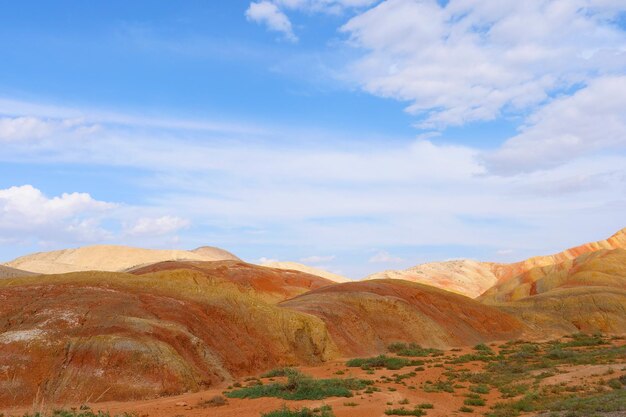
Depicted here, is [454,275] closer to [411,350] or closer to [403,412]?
[411,350]

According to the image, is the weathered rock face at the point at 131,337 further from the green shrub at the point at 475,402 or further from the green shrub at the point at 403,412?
the green shrub at the point at 475,402

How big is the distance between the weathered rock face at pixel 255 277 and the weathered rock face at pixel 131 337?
29344 mm

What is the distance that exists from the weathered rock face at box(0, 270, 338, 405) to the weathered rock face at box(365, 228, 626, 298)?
86.8m

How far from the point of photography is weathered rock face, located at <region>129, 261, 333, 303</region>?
67750 mm

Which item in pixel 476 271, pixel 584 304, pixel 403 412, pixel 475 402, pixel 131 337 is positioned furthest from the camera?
pixel 476 271

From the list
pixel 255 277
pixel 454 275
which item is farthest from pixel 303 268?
pixel 255 277

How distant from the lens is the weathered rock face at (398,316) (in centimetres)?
4306

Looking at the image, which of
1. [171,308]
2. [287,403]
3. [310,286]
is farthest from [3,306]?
[310,286]

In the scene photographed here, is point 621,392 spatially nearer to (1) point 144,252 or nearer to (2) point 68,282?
(2) point 68,282

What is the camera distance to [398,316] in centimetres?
4797

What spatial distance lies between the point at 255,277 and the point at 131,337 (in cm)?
4855

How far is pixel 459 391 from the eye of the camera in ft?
76.0

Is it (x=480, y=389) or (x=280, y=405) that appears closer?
(x=280, y=405)

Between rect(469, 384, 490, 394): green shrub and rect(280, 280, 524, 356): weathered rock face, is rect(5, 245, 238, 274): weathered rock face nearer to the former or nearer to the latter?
rect(280, 280, 524, 356): weathered rock face
